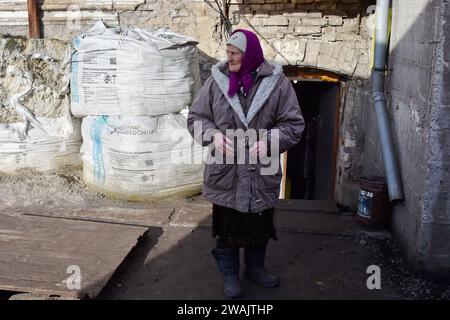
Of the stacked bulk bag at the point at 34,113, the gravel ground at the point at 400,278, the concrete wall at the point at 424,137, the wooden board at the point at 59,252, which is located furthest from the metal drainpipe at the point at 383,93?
the stacked bulk bag at the point at 34,113

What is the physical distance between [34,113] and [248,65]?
284 centimetres

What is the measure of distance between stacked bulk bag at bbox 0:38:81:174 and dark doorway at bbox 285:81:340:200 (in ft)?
9.04

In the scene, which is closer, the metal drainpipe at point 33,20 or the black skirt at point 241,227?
the black skirt at point 241,227

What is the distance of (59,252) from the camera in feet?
10.8

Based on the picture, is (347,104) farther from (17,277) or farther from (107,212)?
(17,277)

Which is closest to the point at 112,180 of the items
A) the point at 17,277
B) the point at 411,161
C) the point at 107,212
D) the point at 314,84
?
the point at 107,212

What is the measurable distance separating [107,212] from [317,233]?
5.94 feet

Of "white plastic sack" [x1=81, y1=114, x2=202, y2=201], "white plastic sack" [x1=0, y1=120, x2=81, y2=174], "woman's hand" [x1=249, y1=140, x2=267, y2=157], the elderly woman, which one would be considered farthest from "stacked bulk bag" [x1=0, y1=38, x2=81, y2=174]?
"woman's hand" [x1=249, y1=140, x2=267, y2=157]

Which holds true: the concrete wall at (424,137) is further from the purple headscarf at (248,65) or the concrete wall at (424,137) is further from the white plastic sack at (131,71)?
the white plastic sack at (131,71)

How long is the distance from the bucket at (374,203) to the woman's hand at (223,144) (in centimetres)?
162

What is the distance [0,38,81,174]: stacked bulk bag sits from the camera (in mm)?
4602

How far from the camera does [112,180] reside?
4.35 metres

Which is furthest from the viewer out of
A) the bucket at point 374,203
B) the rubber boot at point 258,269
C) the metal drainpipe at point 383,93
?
the bucket at point 374,203

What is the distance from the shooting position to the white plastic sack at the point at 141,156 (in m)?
4.19
